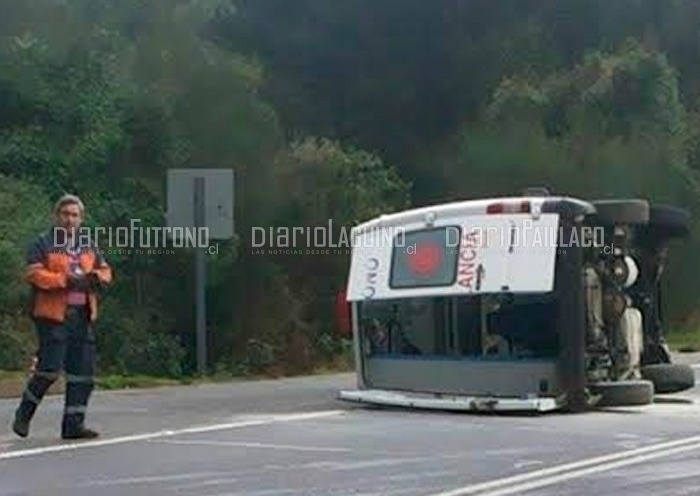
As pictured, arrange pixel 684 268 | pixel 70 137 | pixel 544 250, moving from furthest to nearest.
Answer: pixel 684 268, pixel 70 137, pixel 544 250

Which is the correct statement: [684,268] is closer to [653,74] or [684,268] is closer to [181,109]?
[653,74]

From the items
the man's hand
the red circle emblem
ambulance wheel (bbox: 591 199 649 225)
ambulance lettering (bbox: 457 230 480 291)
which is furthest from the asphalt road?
ambulance wheel (bbox: 591 199 649 225)

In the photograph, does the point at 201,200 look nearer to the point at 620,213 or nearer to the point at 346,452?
the point at 620,213

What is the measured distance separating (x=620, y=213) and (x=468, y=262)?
4.77ft

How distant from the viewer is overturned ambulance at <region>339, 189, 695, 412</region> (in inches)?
540

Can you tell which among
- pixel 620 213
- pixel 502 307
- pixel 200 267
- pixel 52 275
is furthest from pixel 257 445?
pixel 200 267

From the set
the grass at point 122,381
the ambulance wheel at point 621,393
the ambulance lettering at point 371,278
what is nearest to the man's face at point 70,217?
the grass at point 122,381

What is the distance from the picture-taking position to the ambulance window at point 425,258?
14312mm

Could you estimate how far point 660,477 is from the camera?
1007 cm

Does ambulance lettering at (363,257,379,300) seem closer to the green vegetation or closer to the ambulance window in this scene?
the ambulance window

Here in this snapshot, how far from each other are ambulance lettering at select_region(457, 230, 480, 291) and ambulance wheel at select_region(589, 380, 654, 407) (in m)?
1.39

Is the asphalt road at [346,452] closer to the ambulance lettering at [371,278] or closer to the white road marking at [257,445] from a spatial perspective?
the white road marking at [257,445]

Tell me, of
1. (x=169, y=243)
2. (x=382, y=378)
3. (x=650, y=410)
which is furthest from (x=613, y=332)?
(x=169, y=243)

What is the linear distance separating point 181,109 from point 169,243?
3850mm
